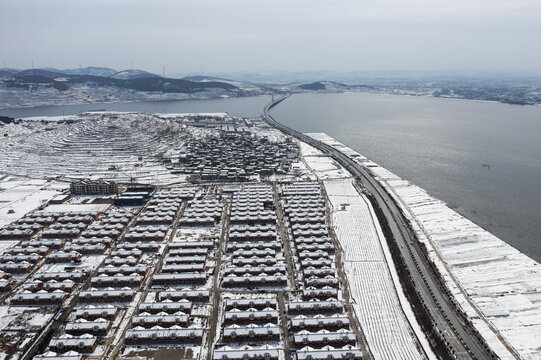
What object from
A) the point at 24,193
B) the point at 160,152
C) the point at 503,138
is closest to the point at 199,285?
the point at 24,193

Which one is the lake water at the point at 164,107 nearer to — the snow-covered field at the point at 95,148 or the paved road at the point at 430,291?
the snow-covered field at the point at 95,148

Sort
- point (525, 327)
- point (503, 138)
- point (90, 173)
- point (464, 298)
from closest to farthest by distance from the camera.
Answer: point (525, 327) < point (464, 298) < point (90, 173) < point (503, 138)

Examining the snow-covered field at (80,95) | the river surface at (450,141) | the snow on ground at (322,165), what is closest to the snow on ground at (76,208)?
the snow on ground at (322,165)

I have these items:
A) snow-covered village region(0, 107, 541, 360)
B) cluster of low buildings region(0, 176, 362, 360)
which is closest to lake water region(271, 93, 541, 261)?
snow-covered village region(0, 107, 541, 360)

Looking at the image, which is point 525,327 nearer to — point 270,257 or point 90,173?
point 270,257

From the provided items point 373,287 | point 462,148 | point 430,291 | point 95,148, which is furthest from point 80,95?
point 430,291

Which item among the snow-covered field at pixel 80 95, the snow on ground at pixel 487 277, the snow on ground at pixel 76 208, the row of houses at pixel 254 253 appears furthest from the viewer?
the snow-covered field at pixel 80 95

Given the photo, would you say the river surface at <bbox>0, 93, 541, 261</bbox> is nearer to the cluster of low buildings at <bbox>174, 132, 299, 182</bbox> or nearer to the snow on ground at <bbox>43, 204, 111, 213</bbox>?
the cluster of low buildings at <bbox>174, 132, 299, 182</bbox>
